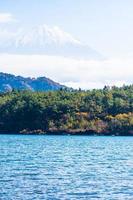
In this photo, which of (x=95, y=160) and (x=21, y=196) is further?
(x=95, y=160)

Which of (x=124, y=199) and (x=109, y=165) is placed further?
(x=109, y=165)

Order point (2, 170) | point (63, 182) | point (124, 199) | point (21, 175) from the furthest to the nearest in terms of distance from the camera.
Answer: point (2, 170)
point (21, 175)
point (63, 182)
point (124, 199)

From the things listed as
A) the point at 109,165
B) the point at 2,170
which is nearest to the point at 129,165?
the point at 109,165

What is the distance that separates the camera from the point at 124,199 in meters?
46.3

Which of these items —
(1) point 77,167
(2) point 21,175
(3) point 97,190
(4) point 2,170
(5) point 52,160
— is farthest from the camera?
(5) point 52,160

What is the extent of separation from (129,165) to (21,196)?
29799 mm

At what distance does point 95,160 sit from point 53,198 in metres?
36.1

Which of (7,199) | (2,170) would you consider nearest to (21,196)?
(7,199)

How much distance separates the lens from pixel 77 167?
71.9 m

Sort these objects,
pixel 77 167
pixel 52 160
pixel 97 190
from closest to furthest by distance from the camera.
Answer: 1. pixel 97 190
2. pixel 77 167
3. pixel 52 160

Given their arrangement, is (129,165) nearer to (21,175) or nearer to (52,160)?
(52,160)

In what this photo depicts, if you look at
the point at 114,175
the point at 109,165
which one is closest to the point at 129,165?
the point at 109,165

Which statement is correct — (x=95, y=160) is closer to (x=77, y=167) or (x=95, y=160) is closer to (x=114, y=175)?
(x=77, y=167)

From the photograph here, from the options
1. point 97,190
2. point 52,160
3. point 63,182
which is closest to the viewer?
point 97,190
